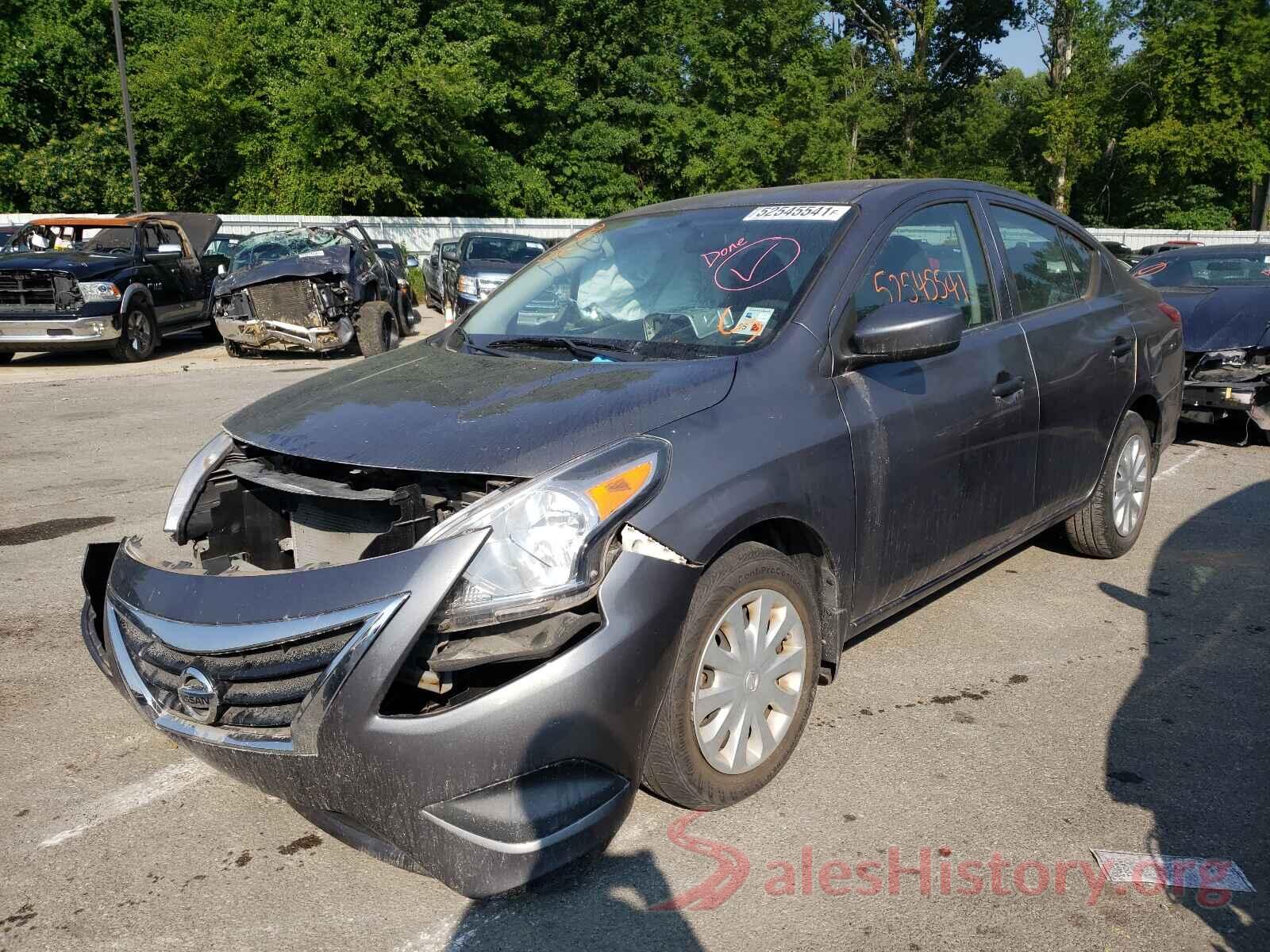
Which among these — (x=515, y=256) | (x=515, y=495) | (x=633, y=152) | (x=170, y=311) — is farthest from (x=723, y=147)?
(x=515, y=495)

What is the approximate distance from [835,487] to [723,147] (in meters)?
37.3

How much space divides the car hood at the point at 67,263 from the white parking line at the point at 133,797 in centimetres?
1159

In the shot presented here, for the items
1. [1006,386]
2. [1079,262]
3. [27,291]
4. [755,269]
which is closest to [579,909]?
[755,269]

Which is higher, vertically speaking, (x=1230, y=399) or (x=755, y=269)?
(x=755, y=269)

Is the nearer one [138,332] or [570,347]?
[570,347]

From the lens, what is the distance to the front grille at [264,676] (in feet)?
8.23

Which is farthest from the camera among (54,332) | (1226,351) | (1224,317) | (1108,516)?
(54,332)

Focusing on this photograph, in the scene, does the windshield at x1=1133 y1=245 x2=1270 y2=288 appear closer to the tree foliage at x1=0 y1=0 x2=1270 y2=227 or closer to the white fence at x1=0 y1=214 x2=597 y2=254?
the white fence at x1=0 y1=214 x2=597 y2=254

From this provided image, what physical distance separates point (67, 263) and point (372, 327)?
3.71 meters

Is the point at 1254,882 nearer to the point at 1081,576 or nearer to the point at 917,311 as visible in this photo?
the point at 917,311

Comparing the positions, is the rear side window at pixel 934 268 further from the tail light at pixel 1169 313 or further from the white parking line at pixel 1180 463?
the white parking line at pixel 1180 463

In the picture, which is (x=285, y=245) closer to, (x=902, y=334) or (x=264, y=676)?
(x=902, y=334)

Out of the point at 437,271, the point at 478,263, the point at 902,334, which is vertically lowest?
the point at 437,271

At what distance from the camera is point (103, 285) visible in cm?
1343
